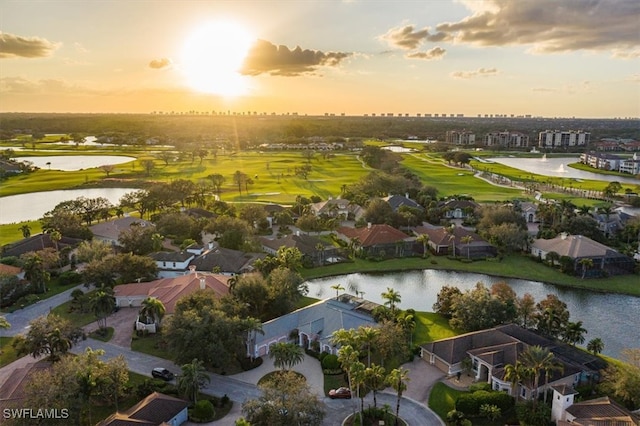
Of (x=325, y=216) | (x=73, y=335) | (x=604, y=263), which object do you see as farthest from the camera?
(x=325, y=216)

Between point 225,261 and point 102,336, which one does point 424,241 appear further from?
point 102,336

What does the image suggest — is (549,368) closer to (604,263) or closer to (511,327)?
(511,327)

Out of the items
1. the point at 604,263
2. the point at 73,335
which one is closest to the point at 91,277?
the point at 73,335

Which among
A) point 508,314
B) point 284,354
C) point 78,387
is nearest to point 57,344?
point 78,387

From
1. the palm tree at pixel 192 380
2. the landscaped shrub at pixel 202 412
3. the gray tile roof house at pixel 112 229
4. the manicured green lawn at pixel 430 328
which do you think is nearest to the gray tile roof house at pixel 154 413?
the landscaped shrub at pixel 202 412

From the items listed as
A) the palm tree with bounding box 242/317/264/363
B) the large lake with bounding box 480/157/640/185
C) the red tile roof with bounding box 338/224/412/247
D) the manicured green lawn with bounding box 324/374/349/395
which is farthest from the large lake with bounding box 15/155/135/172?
the manicured green lawn with bounding box 324/374/349/395

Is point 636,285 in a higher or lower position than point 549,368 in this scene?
lower
